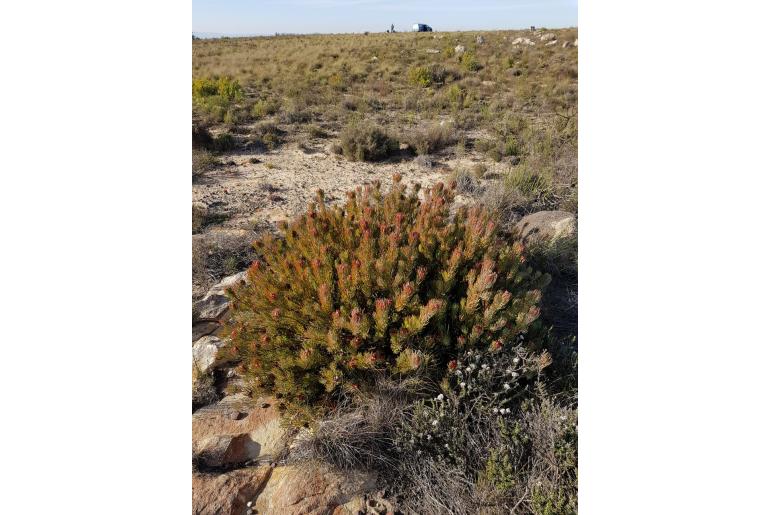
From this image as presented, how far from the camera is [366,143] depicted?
583 cm

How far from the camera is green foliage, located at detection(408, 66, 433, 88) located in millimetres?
10008

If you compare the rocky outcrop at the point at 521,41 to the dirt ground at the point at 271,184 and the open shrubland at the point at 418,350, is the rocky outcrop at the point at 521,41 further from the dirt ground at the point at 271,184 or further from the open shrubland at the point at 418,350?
the open shrubland at the point at 418,350

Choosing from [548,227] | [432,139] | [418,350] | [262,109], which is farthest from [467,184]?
[262,109]

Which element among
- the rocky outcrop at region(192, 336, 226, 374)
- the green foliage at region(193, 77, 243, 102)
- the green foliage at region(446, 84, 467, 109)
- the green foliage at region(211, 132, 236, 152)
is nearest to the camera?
the rocky outcrop at region(192, 336, 226, 374)

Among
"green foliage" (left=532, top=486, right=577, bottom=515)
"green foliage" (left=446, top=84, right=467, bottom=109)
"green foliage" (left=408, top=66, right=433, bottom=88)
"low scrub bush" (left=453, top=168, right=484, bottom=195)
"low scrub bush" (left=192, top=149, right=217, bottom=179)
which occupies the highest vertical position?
"green foliage" (left=408, top=66, right=433, bottom=88)

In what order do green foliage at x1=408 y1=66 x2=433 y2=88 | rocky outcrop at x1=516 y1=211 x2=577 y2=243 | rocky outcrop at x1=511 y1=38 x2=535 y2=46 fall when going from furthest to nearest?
1. rocky outcrop at x1=511 y1=38 x2=535 y2=46
2. green foliage at x1=408 y1=66 x2=433 y2=88
3. rocky outcrop at x1=516 y1=211 x2=577 y2=243

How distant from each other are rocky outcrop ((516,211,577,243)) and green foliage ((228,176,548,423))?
1226 mm

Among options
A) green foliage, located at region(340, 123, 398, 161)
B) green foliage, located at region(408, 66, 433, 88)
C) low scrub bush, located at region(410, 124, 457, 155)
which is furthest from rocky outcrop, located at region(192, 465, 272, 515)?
green foliage, located at region(408, 66, 433, 88)

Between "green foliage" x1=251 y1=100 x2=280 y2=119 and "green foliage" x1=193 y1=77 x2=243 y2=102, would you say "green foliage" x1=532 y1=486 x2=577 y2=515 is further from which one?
"green foliage" x1=193 y1=77 x2=243 y2=102

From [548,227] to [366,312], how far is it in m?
2.05

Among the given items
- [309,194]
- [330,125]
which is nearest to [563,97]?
[330,125]

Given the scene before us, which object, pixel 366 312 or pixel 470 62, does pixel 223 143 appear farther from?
pixel 470 62
